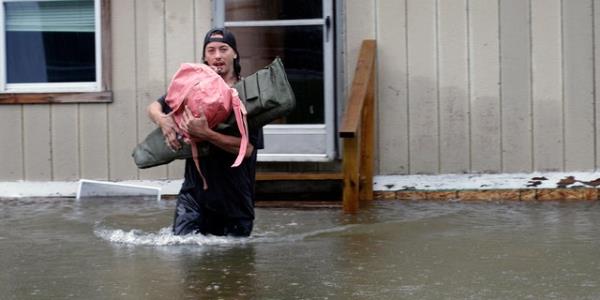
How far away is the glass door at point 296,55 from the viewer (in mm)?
9500

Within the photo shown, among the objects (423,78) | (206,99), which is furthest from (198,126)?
(423,78)

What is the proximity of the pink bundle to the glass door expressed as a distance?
3071 mm

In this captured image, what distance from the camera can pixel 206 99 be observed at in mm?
6316

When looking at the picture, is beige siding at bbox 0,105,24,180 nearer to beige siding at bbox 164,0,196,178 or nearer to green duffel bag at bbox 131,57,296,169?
beige siding at bbox 164,0,196,178

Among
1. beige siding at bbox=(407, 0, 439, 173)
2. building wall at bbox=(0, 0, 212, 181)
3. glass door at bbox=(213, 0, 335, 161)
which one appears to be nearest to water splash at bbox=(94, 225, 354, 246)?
glass door at bbox=(213, 0, 335, 161)

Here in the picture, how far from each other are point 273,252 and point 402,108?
323cm

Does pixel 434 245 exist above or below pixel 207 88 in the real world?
below

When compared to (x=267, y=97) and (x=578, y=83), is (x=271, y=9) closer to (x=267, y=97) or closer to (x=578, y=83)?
(x=578, y=83)

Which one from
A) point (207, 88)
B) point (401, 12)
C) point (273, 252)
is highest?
point (401, 12)

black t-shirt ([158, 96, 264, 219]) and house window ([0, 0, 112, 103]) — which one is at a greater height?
house window ([0, 0, 112, 103])

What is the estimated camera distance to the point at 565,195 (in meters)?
9.16

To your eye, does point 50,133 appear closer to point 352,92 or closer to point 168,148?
point 352,92

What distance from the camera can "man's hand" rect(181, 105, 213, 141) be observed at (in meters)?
6.30

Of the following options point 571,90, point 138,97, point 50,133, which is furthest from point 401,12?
point 50,133
